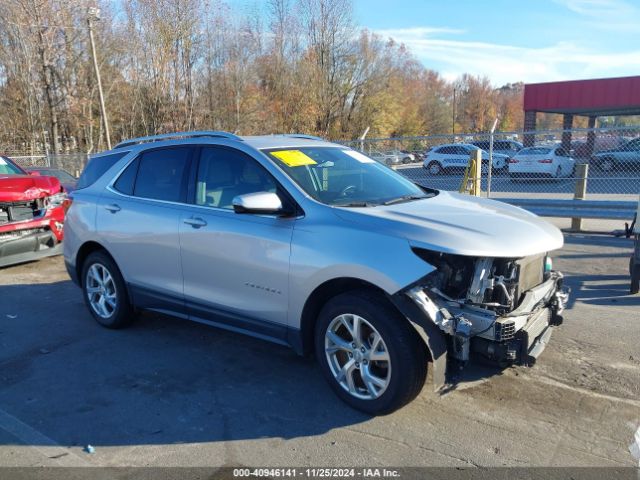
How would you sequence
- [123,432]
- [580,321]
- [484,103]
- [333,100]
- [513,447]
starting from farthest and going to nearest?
[484,103], [333,100], [580,321], [123,432], [513,447]

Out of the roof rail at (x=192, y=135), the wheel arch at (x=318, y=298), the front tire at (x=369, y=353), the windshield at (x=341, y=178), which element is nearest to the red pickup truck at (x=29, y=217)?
the roof rail at (x=192, y=135)

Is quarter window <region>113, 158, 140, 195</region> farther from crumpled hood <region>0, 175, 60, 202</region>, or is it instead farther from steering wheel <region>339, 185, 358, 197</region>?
crumpled hood <region>0, 175, 60, 202</region>

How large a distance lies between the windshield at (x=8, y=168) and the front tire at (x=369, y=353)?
7643mm

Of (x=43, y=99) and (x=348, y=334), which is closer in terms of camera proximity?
(x=348, y=334)

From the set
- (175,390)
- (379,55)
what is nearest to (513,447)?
(175,390)

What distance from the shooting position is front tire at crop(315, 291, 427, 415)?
3262 millimetres

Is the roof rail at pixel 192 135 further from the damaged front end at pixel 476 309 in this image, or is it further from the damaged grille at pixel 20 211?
the damaged grille at pixel 20 211

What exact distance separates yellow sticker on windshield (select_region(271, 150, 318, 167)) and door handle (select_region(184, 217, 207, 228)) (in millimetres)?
800

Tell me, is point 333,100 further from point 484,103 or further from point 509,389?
point 484,103

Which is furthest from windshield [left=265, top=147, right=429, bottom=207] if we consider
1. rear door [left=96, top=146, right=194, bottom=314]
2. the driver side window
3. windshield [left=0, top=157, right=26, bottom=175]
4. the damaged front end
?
windshield [left=0, top=157, right=26, bottom=175]

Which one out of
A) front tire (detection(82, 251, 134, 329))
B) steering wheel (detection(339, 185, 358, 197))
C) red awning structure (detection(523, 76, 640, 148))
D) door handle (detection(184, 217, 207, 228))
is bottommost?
front tire (detection(82, 251, 134, 329))

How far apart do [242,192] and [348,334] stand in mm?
1456

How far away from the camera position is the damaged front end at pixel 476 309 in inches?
125

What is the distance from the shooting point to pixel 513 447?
313cm
